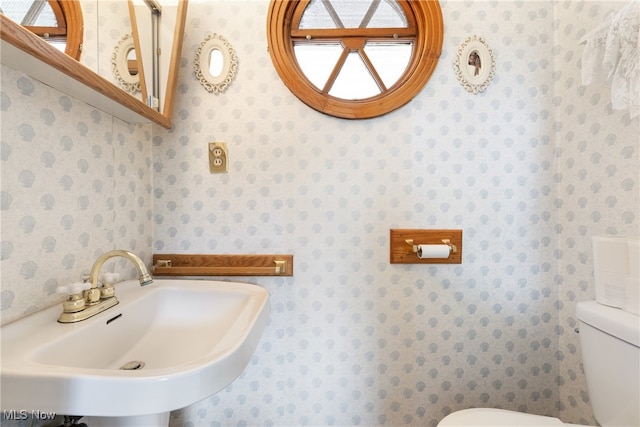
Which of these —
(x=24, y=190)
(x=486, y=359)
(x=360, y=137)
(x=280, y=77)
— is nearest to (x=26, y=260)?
(x=24, y=190)

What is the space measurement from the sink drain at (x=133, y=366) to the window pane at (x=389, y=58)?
4.48 feet

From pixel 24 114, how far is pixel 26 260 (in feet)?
1.20

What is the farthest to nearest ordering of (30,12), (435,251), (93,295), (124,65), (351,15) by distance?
(351,15) → (435,251) → (124,65) → (93,295) → (30,12)

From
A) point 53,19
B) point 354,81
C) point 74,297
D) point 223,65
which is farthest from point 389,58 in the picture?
point 74,297

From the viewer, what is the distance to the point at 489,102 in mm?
1170

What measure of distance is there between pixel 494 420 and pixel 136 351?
1.10 m

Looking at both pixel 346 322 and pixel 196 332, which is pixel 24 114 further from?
pixel 346 322

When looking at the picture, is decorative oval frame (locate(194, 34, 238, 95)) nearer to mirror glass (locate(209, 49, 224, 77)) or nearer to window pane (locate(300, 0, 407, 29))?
mirror glass (locate(209, 49, 224, 77))

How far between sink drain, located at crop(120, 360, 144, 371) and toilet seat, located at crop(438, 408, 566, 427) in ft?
2.87

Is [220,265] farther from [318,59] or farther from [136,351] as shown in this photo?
[318,59]

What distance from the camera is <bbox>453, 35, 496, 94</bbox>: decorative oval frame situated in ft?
3.79

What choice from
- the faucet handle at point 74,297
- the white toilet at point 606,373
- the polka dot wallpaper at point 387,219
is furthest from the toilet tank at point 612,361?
the faucet handle at point 74,297

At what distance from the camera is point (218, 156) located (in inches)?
45.7

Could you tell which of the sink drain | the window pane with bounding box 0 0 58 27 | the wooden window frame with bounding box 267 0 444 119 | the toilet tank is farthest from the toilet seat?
the window pane with bounding box 0 0 58 27
